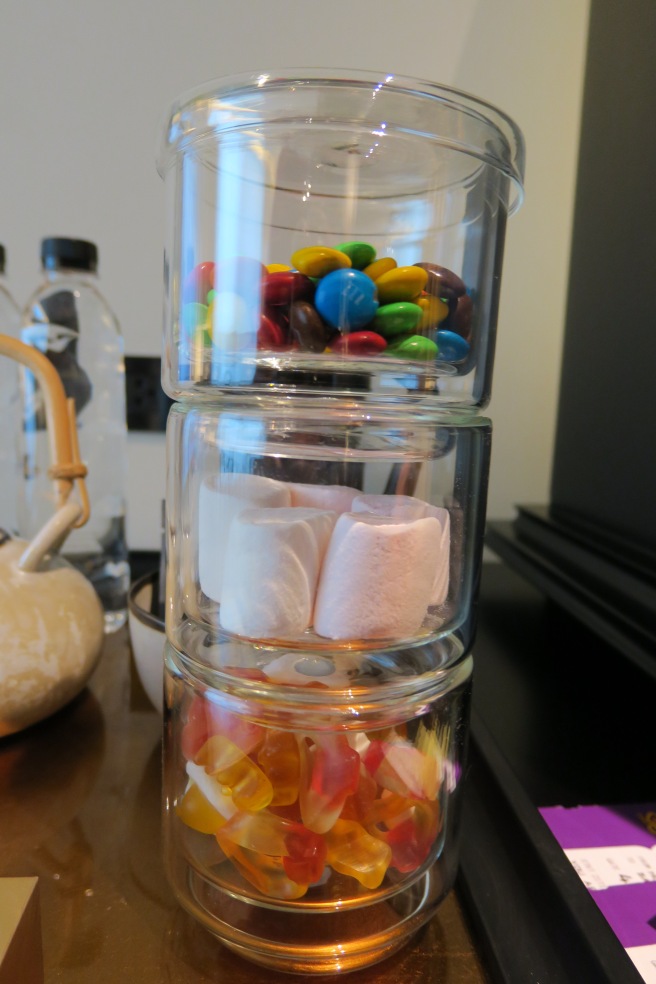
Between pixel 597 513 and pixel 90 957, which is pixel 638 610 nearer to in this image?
pixel 597 513

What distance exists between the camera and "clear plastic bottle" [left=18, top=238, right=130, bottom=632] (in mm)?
725

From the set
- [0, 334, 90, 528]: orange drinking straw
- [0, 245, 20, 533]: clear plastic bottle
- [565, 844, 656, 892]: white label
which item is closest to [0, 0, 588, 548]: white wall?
[0, 245, 20, 533]: clear plastic bottle

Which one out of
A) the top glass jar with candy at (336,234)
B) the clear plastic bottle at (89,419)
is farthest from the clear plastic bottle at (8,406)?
the top glass jar with candy at (336,234)

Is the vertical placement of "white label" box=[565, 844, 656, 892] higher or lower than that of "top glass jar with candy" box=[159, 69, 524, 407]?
lower

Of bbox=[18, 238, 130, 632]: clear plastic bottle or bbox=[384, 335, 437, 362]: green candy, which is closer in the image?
bbox=[384, 335, 437, 362]: green candy

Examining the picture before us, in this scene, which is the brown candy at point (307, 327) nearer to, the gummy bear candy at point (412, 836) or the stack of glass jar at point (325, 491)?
the stack of glass jar at point (325, 491)

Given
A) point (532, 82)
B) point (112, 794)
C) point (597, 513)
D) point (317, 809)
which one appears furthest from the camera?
point (532, 82)

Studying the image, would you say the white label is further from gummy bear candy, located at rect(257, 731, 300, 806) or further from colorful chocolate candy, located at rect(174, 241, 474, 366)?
colorful chocolate candy, located at rect(174, 241, 474, 366)

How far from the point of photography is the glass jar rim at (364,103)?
12.9 inches

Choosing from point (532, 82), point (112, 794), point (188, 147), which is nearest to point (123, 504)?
point (112, 794)

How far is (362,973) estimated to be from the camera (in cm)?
34

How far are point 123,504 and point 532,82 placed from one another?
0.75 meters

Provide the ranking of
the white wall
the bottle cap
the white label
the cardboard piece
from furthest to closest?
the white wall
the bottle cap
the white label
the cardboard piece

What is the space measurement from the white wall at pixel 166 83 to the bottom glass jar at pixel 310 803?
2.11 ft
